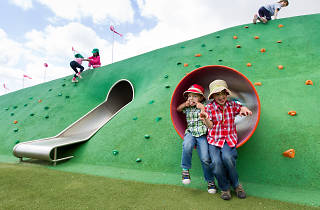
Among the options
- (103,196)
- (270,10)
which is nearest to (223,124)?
(103,196)

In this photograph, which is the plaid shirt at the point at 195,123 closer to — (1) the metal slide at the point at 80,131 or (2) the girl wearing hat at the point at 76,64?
(1) the metal slide at the point at 80,131

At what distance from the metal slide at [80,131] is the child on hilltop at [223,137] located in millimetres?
3054

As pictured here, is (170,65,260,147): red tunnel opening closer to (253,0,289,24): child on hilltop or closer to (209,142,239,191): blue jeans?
(209,142,239,191): blue jeans

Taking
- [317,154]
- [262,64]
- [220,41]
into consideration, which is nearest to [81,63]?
[220,41]

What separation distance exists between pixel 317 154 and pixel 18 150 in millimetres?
5268

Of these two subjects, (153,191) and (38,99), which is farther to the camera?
(38,99)

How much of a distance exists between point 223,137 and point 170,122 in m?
1.53

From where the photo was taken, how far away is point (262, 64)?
441cm

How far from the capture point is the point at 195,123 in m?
2.61

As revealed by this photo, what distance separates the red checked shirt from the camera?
2.33 metres

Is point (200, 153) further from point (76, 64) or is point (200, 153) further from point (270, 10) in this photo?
point (76, 64)

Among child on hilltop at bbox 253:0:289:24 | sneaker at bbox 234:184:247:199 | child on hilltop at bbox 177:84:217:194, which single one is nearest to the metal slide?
child on hilltop at bbox 177:84:217:194

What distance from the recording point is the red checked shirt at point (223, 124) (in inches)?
91.9

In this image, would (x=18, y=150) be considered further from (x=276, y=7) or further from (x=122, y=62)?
(x=276, y=7)
